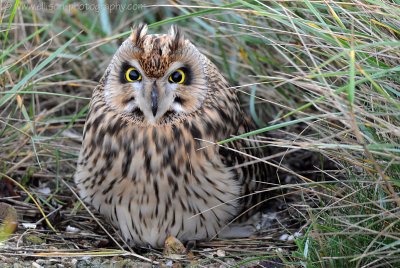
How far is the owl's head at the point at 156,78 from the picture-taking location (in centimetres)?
283

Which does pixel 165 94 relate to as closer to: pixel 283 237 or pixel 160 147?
pixel 160 147

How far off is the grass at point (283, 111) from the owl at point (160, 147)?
0.14m

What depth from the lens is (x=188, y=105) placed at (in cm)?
301

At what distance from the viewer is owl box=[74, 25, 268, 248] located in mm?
2883

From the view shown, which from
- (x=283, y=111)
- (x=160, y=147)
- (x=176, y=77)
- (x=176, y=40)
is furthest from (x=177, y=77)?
(x=283, y=111)

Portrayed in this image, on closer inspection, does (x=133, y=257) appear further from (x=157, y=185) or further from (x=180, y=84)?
(x=180, y=84)

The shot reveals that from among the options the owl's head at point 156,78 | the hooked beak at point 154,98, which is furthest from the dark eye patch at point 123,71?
the hooked beak at point 154,98

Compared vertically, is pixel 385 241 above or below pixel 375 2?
below

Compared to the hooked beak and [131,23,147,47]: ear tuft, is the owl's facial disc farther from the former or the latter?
[131,23,147,47]: ear tuft

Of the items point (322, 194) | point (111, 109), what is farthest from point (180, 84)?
point (322, 194)

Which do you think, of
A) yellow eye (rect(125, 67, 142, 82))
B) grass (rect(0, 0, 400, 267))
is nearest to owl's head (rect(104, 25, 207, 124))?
yellow eye (rect(125, 67, 142, 82))

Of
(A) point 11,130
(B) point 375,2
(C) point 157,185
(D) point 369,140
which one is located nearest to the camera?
(D) point 369,140

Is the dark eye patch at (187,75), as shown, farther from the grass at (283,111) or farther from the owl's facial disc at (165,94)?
the grass at (283,111)

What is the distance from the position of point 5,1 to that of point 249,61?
3.78ft
